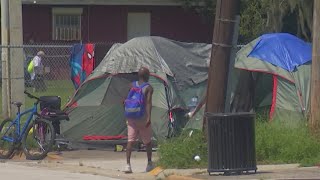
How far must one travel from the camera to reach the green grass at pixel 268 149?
529 inches

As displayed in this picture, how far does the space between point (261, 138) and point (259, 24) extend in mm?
19623

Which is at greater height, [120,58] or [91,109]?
[120,58]

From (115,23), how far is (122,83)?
77.3 ft

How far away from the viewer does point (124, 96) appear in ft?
55.5

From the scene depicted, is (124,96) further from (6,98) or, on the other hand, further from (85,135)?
(6,98)

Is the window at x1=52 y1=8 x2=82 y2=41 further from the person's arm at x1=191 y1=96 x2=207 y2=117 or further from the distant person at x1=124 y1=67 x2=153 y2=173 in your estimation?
the distant person at x1=124 y1=67 x2=153 y2=173

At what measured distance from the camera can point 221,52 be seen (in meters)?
13.2

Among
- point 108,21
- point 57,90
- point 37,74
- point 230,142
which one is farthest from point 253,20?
point 230,142

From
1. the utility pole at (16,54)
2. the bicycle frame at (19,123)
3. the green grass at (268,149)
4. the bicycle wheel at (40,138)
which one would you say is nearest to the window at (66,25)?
the utility pole at (16,54)

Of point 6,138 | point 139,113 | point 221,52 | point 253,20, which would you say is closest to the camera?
point 139,113

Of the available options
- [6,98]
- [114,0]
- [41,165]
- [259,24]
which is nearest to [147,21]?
[114,0]

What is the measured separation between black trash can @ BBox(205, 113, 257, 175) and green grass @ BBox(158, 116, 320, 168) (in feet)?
3.71

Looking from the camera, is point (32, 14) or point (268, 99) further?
point (32, 14)

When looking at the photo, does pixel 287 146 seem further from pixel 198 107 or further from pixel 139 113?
pixel 198 107
